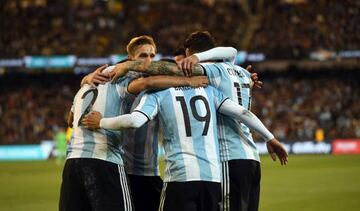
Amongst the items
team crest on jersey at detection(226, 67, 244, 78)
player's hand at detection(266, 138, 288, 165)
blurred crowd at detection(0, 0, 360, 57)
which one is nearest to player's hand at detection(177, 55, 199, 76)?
team crest on jersey at detection(226, 67, 244, 78)

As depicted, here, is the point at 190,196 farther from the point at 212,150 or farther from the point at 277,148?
the point at 277,148

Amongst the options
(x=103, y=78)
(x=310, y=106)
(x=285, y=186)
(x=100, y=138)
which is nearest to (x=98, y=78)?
(x=103, y=78)

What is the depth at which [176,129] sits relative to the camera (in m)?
5.28

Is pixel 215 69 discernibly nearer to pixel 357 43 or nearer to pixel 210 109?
pixel 210 109

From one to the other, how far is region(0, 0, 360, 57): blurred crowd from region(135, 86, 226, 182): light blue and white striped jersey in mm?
28797

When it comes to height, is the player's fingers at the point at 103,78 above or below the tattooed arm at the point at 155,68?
below

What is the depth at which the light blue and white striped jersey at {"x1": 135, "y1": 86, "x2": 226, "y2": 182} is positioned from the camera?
522 cm

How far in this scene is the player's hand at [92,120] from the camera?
5.64m

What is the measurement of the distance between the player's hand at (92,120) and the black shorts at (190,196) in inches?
32.0

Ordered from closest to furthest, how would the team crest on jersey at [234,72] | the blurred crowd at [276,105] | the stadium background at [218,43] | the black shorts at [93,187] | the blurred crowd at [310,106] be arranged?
the black shorts at [93,187], the team crest on jersey at [234,72], the blurred crowd at [310,106], the blurred crowd at [276,105], the stadium background at [218,43]

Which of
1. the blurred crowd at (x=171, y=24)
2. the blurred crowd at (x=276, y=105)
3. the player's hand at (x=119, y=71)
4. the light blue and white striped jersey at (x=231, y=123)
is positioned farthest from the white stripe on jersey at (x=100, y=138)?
the blurred crowd at (x=171, y=24)

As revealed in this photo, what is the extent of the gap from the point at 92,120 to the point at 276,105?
29.0 metres

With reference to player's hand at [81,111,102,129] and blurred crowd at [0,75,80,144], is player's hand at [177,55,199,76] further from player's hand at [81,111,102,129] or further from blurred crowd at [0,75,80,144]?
blurred crowd at [0,75,80,144]

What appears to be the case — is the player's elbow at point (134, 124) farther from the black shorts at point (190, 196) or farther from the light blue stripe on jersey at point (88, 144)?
the light blue stripe on jersey at point (88, 144)
